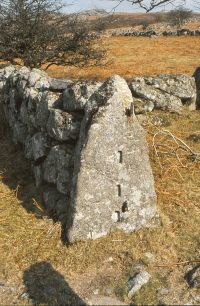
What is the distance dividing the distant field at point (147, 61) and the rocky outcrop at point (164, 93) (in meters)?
4.37

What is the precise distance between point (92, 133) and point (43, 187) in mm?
2095

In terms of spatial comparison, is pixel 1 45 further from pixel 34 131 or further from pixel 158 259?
pixel 158 259

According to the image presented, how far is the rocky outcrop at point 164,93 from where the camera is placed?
1317 centimetres

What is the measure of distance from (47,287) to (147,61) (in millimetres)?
18325

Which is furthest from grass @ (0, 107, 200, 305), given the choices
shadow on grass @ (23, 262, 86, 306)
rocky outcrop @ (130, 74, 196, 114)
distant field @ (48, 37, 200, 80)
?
distant field @ (48, 37, 200, 80)

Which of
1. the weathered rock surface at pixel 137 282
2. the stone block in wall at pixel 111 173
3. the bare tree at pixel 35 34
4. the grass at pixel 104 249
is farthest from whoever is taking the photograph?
the bare tree at pixel 35 34

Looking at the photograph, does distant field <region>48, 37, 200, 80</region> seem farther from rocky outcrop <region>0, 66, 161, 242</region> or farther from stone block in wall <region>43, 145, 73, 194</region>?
rocky outcrop <region>0, 66, 161, 242</region>

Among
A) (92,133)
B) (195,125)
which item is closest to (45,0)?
(195,125)

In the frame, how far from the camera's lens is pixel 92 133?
731cm

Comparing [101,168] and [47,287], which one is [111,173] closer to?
[101,168]

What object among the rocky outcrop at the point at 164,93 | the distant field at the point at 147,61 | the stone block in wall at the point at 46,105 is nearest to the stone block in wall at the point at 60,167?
the stone block in wall at the point at 46,105

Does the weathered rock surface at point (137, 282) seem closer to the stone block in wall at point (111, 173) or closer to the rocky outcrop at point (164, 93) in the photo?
the stone block in wall at point (111, 173)

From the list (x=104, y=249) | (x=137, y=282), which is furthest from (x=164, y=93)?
(x=137, y=282)

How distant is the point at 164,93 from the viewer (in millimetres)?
13547
